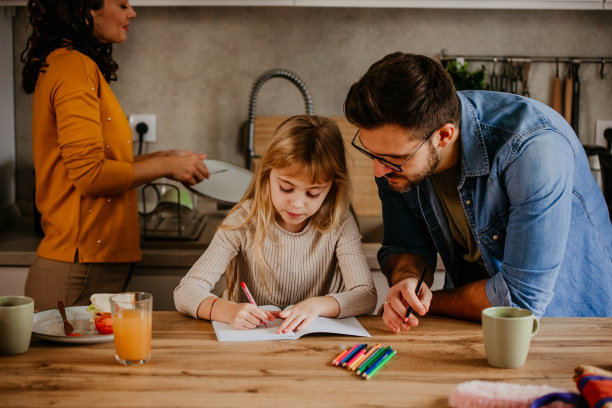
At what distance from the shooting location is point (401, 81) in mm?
1221

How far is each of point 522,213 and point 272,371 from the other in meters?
0.58

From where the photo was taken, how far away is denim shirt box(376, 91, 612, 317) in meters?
1.21

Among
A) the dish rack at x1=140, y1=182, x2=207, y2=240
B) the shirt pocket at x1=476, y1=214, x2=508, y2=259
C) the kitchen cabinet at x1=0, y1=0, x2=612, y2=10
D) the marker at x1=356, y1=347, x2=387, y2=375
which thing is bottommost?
the dish rack at x1=140, y1=182, x2=207, y2=240

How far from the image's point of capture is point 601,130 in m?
2.62

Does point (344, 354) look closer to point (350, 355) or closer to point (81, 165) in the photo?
point (350, 355)

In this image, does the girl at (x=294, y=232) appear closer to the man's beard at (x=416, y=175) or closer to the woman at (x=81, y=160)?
the man's beard at (x=416, y=175)

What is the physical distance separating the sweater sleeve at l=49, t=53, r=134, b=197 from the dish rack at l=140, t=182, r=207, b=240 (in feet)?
1.45

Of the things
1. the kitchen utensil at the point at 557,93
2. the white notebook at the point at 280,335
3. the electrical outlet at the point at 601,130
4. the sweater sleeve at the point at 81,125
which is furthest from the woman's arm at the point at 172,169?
the electrical outlet at the point at 601,130

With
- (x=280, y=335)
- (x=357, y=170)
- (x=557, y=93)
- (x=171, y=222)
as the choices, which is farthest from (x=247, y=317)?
(x=557, y=93)

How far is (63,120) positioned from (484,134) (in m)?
1.03

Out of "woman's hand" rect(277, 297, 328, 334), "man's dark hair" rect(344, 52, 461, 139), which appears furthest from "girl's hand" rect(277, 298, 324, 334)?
"man's dark hair" rect(344, 52, 461, 139)

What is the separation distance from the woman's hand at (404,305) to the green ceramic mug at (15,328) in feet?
2.07

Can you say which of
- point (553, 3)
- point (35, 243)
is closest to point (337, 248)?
point (35, 243)

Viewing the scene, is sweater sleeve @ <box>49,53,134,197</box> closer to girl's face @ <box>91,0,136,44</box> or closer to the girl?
A: girl's face @ <box>91,0,136,44</box>
